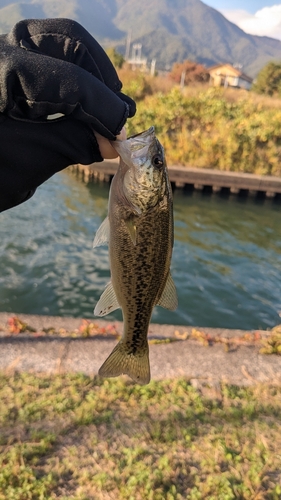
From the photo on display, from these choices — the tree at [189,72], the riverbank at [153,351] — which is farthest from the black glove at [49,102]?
the tree at [189,72]

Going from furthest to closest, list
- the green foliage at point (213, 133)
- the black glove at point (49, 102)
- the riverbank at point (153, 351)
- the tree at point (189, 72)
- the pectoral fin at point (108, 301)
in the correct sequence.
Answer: the tree at point (189, 72) → the green foliage at point (213, 133) → the riverbank at point (153, 351) → the pectoral fin at point (108, 301) → the black glove at point (49, 102)

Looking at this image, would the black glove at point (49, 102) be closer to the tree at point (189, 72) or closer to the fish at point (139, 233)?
the fish at point (139, 233)

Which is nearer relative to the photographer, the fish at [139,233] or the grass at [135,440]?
the fish at [139,233]

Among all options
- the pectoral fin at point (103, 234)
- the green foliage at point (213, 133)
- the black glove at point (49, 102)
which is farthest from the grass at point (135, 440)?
the green foliage at point (213, 133)

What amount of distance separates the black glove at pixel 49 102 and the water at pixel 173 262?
213 inches

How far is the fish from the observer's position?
2.04m

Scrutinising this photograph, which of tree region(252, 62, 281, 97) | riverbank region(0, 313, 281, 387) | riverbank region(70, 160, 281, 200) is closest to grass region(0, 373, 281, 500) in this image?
riverbank region(0, 313, 281, 387)

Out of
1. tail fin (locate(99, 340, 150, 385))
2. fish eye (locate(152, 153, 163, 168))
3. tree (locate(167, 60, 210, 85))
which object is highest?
tree (locate(167, 60, 210, 85))

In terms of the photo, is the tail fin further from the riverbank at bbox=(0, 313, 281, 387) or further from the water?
the water

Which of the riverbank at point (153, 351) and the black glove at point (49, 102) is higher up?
the black glove at point (49, 102)

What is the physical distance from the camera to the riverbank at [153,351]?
420 cm

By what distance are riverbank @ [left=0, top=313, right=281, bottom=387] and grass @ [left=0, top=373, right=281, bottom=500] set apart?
20 cm

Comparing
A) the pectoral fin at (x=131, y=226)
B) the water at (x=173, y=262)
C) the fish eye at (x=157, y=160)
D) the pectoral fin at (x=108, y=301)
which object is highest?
the fish eye at (x=157, y=160)

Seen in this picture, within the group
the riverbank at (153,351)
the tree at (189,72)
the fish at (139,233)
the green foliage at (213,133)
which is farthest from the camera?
the tree at (189,72)
